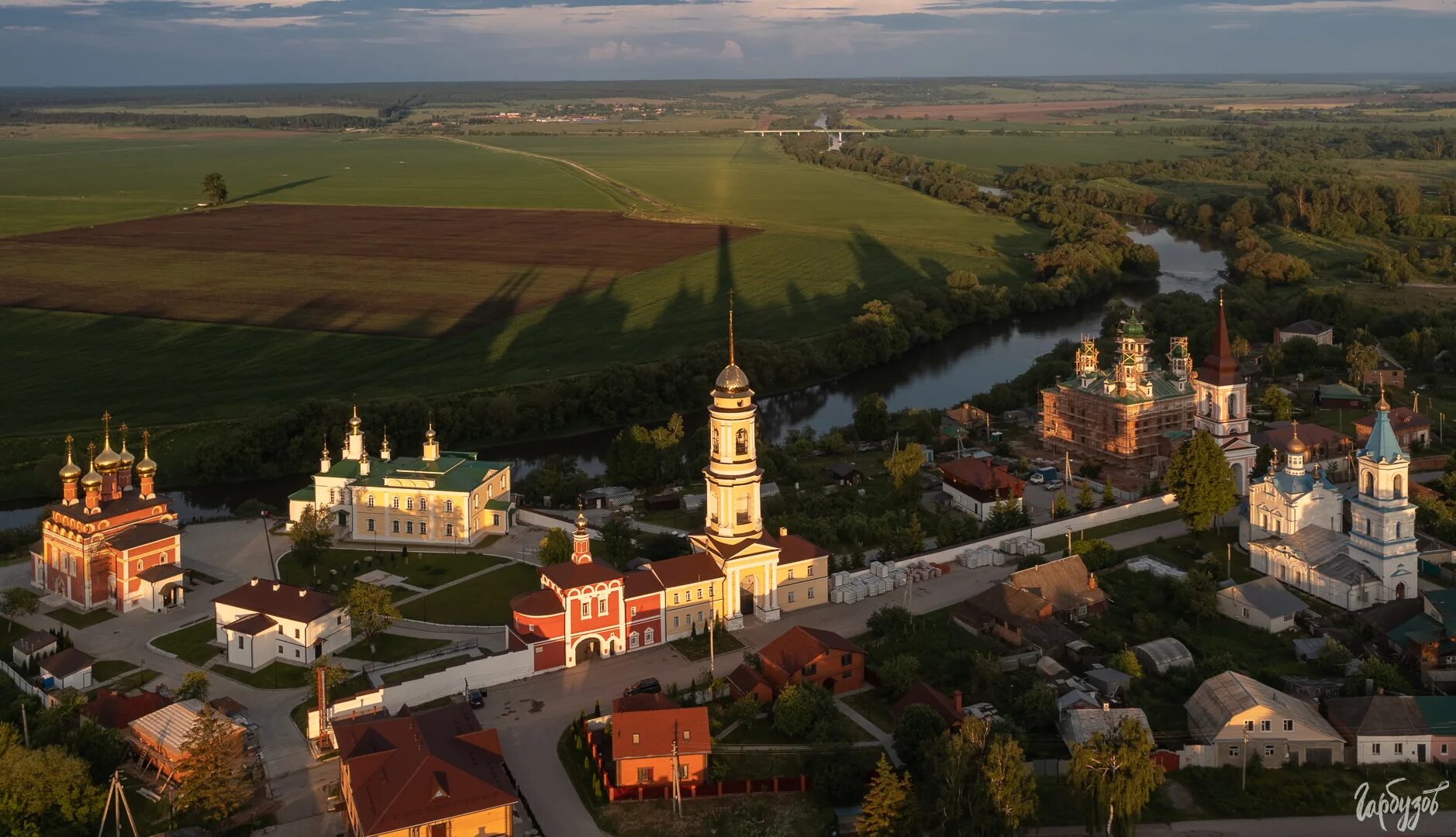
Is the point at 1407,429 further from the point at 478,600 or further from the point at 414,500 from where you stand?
the point at 414,500

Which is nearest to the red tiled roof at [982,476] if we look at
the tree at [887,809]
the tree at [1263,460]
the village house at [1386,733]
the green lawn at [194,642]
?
the tree at [1263,460]

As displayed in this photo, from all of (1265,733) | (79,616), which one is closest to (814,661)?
(1265,733)

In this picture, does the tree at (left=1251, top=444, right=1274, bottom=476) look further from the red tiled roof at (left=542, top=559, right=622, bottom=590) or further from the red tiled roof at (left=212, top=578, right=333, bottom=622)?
the red tiled roof at (left=212, top=578, right=333, bottom=622)

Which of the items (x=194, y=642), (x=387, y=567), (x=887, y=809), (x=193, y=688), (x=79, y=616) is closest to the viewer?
(x=887, y=809)

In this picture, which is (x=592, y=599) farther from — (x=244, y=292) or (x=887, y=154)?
(x=887, y=154)

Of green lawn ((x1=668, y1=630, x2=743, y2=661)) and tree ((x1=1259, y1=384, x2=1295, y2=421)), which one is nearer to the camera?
green lawn ((x1=668, y1=630, x2=743, y2=661))

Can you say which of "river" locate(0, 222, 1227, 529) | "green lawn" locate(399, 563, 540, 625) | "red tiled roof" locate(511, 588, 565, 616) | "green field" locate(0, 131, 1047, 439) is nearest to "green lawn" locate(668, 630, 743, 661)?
"red tiled roof" locate(511, 588, 565, 616)
